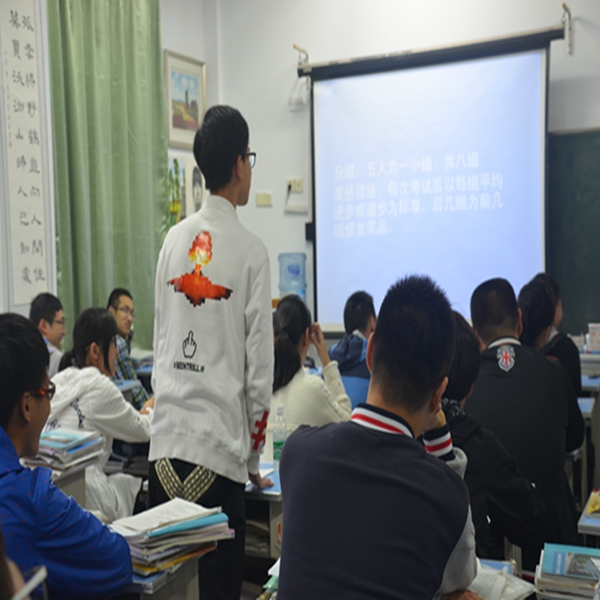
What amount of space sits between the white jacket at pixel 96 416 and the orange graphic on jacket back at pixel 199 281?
114 cm

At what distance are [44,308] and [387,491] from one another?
133 inches

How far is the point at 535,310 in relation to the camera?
308 centimetres

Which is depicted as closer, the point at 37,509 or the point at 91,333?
the point at 37,509

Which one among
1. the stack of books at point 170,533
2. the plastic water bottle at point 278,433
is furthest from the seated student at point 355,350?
the stack of books at point 170,533

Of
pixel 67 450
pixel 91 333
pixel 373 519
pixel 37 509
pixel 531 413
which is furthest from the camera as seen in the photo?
Answer: pixel 91 333

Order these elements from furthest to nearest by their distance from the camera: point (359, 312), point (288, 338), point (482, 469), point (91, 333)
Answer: point (359, 312)
point (91, 333)
point (288, 338)
point (482, 469)

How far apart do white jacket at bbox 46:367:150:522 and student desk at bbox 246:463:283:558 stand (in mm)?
649

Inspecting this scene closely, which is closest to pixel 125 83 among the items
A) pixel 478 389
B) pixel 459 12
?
pixel 459 12

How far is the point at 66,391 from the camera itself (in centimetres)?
283

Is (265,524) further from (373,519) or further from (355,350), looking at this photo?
(373,519)

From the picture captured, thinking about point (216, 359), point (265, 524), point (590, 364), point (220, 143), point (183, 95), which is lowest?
point (265, 524)

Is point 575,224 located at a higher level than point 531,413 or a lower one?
higher

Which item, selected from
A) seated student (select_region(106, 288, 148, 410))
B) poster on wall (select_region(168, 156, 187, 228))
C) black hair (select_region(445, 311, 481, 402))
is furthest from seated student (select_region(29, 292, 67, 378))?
black hair (select_region(445, 311, 481, 402))

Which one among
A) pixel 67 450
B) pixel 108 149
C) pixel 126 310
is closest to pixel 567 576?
pixel 67 450
